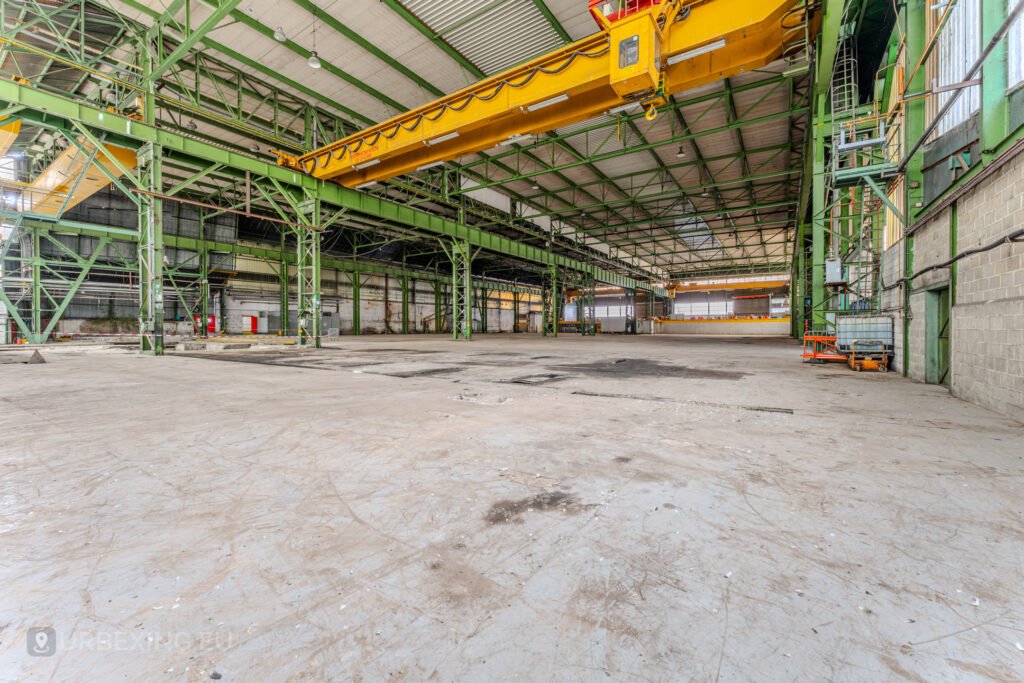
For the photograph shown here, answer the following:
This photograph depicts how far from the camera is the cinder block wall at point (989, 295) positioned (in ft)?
12.7

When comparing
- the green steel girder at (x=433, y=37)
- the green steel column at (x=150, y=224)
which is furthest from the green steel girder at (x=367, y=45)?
the green steel column at (x=150, y=224)

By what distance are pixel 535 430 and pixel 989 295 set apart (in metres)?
5.31

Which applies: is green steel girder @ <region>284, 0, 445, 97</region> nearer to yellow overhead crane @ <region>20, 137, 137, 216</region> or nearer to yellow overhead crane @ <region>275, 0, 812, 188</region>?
yellow overhead crane @ <region>275, 0, 812, 188</region>

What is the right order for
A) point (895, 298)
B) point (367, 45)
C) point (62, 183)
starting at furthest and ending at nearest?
point (62, 183) → point (367, 45) → point (895, 298)

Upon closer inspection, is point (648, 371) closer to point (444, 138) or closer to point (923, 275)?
point (923, 275)

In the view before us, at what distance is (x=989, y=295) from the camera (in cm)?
434

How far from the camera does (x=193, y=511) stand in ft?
6.12

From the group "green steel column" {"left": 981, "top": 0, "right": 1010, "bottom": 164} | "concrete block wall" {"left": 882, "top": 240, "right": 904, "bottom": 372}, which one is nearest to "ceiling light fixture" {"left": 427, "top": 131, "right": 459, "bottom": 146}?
"green steel column" {"left": 981, "top": 0, "right": 1010, "bottom": 164}

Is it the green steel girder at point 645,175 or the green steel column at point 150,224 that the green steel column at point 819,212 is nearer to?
the green steel girder at point 645,175

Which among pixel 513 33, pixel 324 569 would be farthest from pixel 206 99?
pixel 324 569

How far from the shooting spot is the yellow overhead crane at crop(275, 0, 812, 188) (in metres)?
6.59

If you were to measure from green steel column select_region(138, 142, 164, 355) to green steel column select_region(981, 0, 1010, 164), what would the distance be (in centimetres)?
1505

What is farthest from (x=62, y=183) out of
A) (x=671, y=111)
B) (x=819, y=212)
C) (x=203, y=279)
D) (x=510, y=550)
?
Result: (x=819, y=212)

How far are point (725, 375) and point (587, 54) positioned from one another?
646cm
